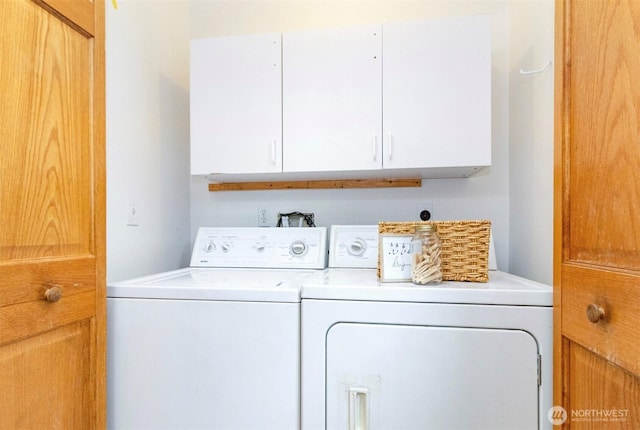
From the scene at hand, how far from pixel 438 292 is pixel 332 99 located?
97 centimetres

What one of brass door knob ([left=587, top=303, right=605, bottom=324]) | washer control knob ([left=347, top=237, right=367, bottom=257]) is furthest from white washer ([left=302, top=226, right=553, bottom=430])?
washer control knob ([left=347, top=237, right=367, bottom=257])

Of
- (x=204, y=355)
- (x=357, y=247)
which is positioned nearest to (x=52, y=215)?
(x=204, y=355)

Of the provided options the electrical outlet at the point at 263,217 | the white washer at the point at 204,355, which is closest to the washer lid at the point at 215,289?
the white washer at the point at 204,355

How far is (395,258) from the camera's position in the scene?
1.20 metres

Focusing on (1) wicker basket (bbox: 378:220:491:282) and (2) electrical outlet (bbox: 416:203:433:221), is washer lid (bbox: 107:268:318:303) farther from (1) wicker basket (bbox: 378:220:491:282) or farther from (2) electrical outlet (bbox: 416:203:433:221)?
(2) electrical outlet (bbox: 416:203:433:221)

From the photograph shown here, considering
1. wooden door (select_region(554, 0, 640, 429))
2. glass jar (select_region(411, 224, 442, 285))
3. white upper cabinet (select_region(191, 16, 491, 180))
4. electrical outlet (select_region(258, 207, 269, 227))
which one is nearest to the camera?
wooden door (select_region(554, 0, 640, 429))

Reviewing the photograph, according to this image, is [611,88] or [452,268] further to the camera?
[452,268]

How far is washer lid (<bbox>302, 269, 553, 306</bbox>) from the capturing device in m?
1.02

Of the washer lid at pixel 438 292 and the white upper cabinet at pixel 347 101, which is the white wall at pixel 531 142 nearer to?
the white upper cabinet at pixel 347 101

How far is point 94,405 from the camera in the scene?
1.09 metres

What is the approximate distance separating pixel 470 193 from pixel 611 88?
47.0 inches

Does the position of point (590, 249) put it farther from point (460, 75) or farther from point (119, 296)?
point (119, 296)

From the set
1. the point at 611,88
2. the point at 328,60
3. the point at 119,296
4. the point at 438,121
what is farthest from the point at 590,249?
the point at 119,296

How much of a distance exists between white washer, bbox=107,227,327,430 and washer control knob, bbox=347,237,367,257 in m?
0.52
